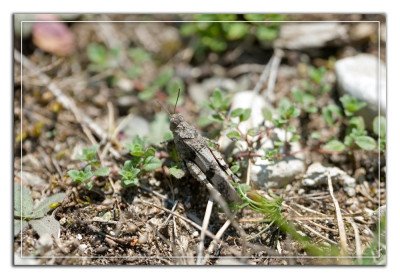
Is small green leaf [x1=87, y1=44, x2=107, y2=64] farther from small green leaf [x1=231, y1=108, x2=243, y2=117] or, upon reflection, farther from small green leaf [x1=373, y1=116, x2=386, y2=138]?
small green leaf [x1=373, y1=116, x2=386, y2=138]

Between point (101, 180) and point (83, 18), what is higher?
point (83, 18)

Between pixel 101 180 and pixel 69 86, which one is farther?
pixel 69 86

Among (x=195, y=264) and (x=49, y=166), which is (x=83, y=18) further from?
(x=195, y=264)

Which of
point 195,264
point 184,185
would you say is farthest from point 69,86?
point 195,264

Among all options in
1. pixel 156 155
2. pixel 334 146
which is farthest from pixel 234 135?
pixel 334 146

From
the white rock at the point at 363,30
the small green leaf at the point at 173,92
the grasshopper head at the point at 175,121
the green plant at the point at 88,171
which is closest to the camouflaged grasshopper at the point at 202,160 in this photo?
the grasshopper head at the point at 175,121

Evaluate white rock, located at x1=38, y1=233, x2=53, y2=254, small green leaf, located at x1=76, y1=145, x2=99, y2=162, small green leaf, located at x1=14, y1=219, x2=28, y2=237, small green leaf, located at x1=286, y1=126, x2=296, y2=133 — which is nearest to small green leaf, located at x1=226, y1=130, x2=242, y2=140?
small green leaf, located at x1=286, y1=126, x2=296, y2=133
